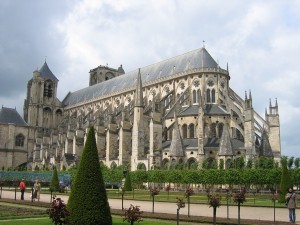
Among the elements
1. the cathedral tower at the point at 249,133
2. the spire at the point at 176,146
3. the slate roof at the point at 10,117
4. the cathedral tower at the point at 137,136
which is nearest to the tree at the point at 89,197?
the cathedral tower at the point at 249,133

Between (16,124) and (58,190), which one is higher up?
(16,124)

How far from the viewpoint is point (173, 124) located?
51406mm

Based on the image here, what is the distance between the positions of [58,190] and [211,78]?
96.2 feet

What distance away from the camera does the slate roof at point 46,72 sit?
88531mm

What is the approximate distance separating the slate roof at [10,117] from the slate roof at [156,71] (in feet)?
43.1

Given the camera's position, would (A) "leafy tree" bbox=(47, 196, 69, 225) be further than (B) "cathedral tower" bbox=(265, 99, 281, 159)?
No

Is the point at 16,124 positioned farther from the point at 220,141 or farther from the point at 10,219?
the point at 10,219

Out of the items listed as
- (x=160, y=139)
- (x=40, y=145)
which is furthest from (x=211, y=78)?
(x=40, y=145)

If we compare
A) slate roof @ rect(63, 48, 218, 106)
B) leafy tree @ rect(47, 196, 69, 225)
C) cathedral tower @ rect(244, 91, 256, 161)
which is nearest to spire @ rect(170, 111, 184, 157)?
cathedral tower @ rect(244, 91, 256, 161)

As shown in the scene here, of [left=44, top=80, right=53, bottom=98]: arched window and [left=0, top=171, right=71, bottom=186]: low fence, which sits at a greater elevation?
[left=44, top=80, right=53, bottom=98]: arched window

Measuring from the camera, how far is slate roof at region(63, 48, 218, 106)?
189ft

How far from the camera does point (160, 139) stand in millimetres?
49281

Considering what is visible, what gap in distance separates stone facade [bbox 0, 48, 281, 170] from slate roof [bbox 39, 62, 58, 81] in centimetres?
1794

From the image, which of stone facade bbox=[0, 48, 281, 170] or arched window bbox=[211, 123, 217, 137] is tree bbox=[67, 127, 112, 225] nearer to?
stone facade bbox=[0, 48, 281, 170]
